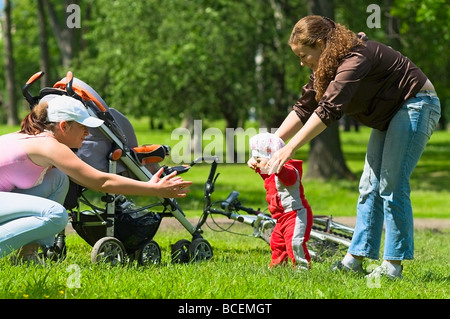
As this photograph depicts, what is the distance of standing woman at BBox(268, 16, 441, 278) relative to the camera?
5.12 meters

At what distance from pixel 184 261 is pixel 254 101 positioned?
19.4 m

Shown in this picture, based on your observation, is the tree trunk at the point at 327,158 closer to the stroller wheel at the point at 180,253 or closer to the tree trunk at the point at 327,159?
the tree trunk at the point at 327,159

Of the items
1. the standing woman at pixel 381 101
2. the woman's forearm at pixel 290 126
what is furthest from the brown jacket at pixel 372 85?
the woman's forearm at pixel 290 126

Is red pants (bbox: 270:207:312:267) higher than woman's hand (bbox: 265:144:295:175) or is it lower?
lower

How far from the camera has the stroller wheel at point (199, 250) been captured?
623 cm

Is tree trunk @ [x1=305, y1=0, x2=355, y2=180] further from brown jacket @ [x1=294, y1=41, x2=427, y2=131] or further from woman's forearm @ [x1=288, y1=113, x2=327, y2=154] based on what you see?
woman's forearm @ [x1=288, y1=113, x2=327, y2=154]

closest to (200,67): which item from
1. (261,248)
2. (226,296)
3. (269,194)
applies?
(261,248)

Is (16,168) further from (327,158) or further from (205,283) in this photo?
(327,158)

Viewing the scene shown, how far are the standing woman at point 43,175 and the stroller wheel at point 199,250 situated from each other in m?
1.29

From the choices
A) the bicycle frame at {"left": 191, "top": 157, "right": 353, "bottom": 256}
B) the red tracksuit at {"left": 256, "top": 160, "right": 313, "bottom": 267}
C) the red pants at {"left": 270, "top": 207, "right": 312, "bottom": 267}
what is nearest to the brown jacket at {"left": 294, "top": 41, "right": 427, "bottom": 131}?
the red tracksuit at {"left": 256, "top": 160, "right": 313, "bottom": 267}

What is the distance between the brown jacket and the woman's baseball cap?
4.76 ft

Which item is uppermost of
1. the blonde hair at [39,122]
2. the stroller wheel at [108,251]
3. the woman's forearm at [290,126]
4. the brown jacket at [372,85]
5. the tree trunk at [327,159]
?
the brown jacket at [372,85]

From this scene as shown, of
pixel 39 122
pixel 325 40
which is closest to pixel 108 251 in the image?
pixel 39 122

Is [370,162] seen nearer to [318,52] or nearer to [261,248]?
[318,52]
